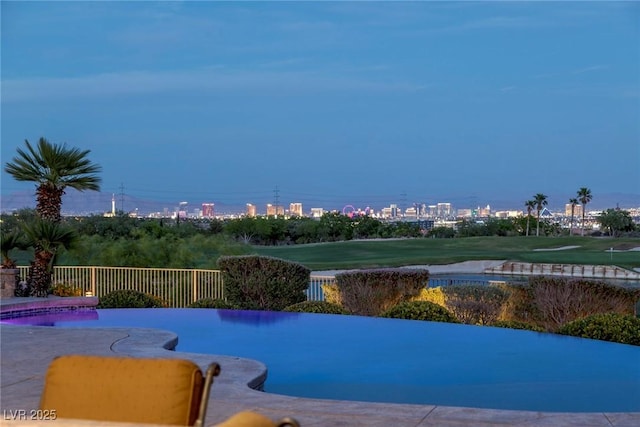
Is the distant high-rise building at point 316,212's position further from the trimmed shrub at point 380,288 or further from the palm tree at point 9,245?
the trimmed shrub at point 380,288

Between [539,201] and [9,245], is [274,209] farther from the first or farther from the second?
[9,245]

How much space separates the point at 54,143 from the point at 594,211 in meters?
92.6

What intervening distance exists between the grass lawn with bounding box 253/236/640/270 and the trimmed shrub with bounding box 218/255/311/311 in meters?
32.5

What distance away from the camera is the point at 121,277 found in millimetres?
20953

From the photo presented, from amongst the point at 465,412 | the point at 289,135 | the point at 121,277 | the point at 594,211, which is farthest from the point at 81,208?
the point at 594,211

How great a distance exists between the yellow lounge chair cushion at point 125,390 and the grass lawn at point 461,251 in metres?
46.1

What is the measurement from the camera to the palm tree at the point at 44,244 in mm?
17078

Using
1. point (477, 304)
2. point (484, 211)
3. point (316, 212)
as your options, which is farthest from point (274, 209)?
point (477, 304)

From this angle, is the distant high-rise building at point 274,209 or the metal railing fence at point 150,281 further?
the distant high-rise building at point 274,209

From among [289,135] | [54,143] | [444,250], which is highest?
[289,135]

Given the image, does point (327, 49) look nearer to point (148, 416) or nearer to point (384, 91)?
point (384, 91)

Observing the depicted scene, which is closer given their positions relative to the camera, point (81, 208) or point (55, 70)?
point (55, 70)

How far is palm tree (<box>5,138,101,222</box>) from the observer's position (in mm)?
17438

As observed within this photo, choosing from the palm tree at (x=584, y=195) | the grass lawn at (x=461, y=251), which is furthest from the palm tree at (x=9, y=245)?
the palm tree at (x=584, y=195)
